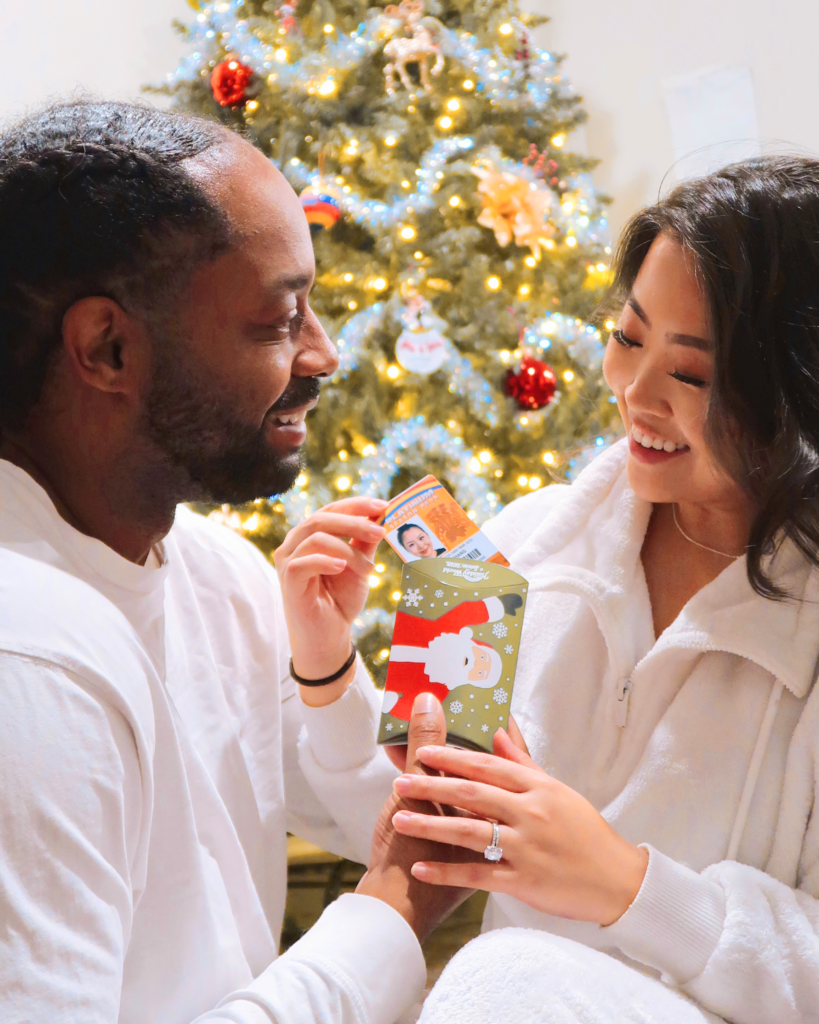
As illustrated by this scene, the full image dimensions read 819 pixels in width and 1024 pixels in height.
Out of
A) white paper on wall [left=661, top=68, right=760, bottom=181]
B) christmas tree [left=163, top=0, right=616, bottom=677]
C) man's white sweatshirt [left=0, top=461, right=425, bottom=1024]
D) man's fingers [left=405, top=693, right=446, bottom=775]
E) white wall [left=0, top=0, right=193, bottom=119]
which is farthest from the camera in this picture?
white paper on wall [left=661, top=68, right=760, bottom=181]

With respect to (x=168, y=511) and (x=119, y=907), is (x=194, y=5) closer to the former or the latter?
(x=168, y=511)

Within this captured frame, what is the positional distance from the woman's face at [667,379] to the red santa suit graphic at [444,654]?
243 mm

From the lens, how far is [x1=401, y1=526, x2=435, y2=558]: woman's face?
3.30 ft

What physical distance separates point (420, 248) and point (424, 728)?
5.28 ft

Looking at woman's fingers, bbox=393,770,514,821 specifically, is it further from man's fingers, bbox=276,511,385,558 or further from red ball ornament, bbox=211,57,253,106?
red ball ornament, bbox=211,57,253,106

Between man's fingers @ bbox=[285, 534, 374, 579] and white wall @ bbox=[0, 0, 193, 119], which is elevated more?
white wall @ bbox=[0, 0, 193, 119]

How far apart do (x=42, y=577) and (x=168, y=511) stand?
0.19m

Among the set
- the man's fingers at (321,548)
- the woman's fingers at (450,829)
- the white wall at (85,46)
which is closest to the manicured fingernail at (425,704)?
the woman's fingers at (450,829)

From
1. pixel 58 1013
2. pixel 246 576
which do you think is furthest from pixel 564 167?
pixel 58 1013

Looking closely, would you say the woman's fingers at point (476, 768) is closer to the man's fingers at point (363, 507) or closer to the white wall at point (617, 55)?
the man's fingers at point (363, 507)

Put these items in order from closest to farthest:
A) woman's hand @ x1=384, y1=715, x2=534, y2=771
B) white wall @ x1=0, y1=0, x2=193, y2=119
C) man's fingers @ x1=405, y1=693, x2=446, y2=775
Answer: man's fingers @ x1=405, y1=693, x2=446, y2=775
woman's hand @ x1=384, y1=715, x2=534, y2=771
white wall @ x1=0, y1=0, x2=193, y2=119

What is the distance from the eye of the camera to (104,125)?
0.79m

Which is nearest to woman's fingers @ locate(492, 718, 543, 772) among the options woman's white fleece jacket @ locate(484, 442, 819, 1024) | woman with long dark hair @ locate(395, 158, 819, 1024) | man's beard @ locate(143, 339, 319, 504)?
woman with long dark hair @ locate(395, 158, 819, 1024)

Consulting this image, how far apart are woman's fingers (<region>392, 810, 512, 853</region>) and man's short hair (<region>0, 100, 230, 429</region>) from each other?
538 mm
